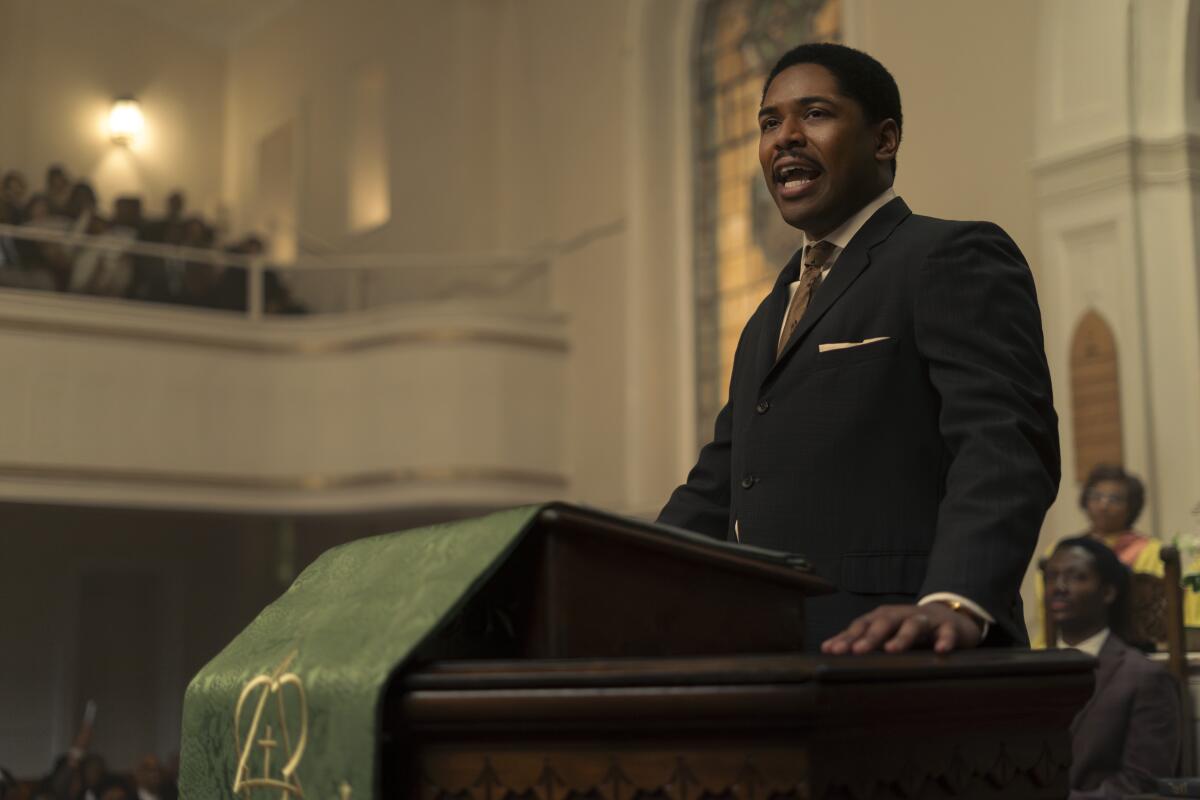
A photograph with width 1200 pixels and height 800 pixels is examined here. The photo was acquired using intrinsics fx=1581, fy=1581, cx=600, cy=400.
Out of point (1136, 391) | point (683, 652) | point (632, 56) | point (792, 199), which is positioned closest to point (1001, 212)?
point (1136, 391)

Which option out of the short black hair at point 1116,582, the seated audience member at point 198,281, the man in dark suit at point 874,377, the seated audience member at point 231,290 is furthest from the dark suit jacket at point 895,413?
the seated audience member at point 231,290

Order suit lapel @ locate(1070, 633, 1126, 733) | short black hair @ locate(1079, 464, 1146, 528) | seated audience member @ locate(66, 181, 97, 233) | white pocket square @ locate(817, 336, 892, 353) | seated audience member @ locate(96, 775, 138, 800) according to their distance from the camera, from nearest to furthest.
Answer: white pocket square @ locate(817, 336, 892, 353) < suit lapel @ locate(1070, 633, 1126, 733) < short black hair @ locate(1079, 464, 1146, 528) < seated audience member @ locate(96, 775, 138, 800) < seated audience member @ locate(66, 181, 97, 233)

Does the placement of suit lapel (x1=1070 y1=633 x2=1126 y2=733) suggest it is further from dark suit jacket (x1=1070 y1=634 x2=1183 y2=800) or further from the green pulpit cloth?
the green pulpit cloth

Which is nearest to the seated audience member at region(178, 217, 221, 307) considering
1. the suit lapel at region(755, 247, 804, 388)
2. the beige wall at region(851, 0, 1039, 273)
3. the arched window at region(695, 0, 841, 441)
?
the arched window at region(695, 0, 841, 441)

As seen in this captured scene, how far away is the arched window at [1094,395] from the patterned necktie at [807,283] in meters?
6.54

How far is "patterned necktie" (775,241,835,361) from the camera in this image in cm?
206

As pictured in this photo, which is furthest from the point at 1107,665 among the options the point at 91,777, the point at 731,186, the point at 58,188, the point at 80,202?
the point at 58,188

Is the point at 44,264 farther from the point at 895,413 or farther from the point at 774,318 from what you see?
the point at 895,413

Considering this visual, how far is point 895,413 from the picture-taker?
73.6 inches

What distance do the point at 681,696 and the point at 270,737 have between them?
1.49 ft

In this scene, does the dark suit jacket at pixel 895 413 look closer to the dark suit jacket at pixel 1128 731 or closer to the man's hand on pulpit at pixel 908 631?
the man's hand on pulpit at pixel 908 631

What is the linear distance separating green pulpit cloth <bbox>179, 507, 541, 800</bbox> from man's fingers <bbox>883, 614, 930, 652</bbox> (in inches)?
13.6

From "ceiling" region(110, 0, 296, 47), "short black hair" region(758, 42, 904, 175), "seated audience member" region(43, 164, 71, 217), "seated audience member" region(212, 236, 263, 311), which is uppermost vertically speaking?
"ceiling" region(110, 0, 296, 47)

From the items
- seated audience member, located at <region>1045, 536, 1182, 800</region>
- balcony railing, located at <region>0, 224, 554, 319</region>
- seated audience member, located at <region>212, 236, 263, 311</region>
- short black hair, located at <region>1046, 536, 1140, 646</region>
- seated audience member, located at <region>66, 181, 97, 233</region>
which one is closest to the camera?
seated audience member, located at <region>1045, 536, 1182, 800</region>
